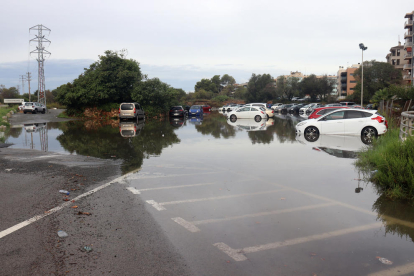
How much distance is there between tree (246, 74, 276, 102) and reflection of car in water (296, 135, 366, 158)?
283 ft

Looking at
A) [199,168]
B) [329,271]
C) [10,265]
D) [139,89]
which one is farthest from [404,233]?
[139,89]

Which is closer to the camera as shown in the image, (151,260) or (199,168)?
(151,260)

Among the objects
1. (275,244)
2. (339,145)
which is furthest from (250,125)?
(275,244)

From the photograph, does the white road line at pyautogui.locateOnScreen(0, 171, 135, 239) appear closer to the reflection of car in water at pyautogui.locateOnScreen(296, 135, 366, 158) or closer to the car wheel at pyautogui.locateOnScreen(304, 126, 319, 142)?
the reflection of car in water at pyautogui.locateOnScreen(296, 135, 366, 158)

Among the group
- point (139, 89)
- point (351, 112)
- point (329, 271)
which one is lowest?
point (329, 271)

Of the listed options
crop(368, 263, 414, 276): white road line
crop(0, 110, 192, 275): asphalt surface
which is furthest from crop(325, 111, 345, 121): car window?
crop(368, 263, 414, 276): white road line

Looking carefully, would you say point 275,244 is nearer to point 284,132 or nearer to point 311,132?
point 311,132

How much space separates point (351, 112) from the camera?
60.7 ft

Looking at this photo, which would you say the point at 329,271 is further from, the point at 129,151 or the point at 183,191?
the point at 129,151

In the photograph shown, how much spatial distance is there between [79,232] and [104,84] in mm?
38476

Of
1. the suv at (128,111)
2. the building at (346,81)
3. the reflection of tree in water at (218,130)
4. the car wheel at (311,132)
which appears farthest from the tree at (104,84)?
the building at (346,81)

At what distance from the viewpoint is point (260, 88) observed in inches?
4119

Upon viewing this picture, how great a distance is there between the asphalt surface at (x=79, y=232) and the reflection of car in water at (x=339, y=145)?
825 centimetres

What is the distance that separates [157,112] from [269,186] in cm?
3697
